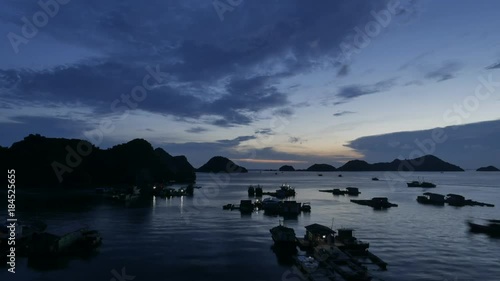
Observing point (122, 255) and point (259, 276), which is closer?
point (259, 276)

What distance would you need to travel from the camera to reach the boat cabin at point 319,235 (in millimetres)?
54219

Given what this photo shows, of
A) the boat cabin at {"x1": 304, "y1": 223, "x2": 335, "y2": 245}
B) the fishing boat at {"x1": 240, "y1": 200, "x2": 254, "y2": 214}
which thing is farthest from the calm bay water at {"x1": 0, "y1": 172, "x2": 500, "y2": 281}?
the boat cabin at {"x1": 304, "y1": 223, "x2": 335, "y2": 245}

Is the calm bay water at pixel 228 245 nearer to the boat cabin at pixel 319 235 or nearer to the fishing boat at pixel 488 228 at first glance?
the fishing boat at pixel 488 228

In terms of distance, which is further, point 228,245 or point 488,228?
point 488,228

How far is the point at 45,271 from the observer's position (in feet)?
143

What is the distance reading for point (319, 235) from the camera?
55906 millimetres

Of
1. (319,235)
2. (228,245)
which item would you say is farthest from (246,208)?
(319,235)

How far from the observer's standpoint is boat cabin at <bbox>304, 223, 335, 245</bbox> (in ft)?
178

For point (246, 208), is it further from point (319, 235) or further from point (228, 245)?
point (319, 235)

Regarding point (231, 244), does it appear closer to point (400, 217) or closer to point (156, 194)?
point (400, 217)

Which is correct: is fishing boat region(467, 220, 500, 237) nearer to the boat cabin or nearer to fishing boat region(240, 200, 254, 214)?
the boat cabin

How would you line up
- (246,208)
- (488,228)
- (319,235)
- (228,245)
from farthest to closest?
(246,208) < (488,228) < (228,245) < (319,235)

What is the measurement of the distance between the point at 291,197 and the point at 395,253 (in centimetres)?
10979

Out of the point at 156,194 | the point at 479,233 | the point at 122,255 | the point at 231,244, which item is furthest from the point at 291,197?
the point at 122,255
